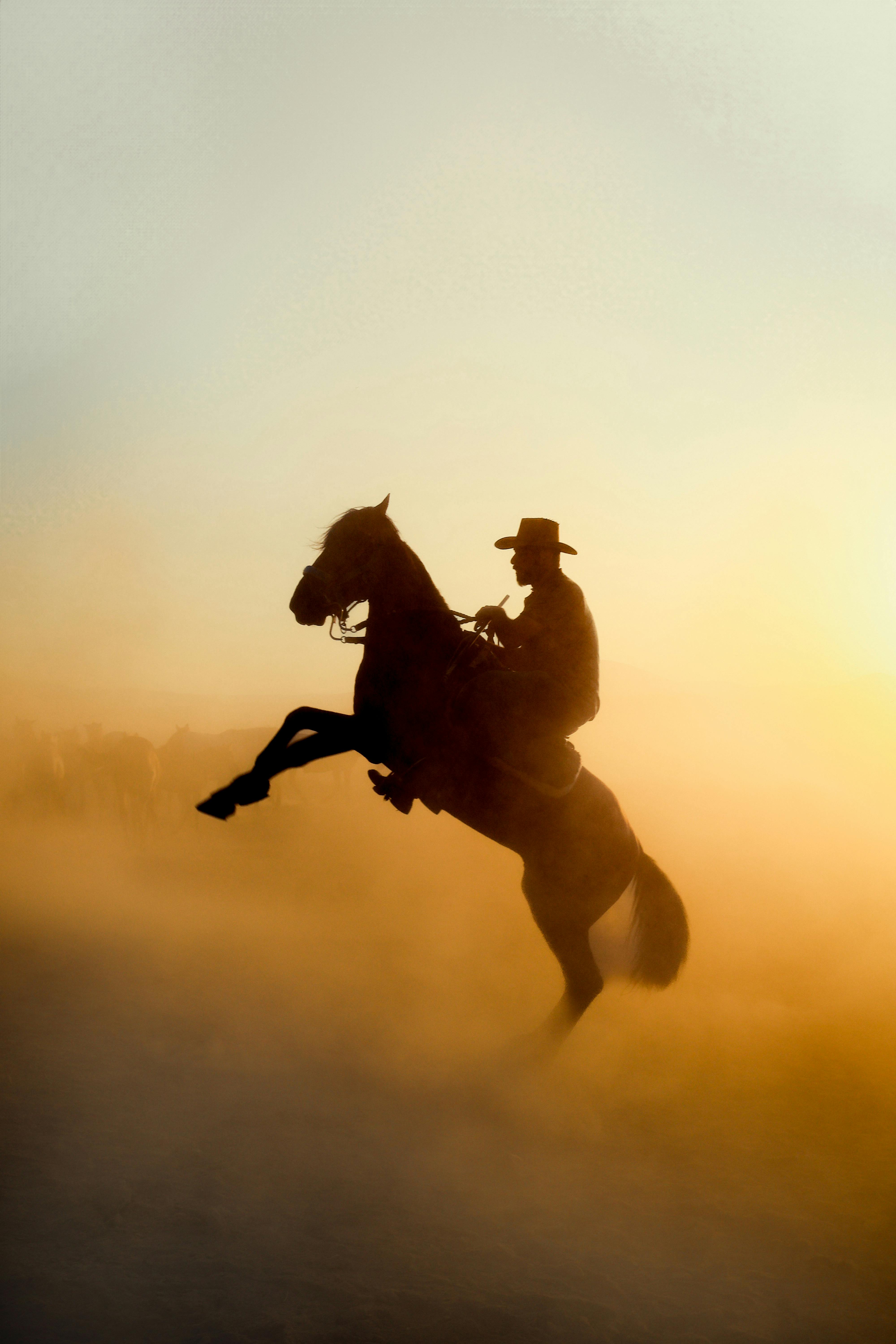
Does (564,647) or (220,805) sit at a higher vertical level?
(564,647)

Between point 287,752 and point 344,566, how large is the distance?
3.44 ft

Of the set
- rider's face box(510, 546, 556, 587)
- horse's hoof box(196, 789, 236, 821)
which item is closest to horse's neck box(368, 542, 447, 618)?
rider's face box(510, 546, 556, 587)

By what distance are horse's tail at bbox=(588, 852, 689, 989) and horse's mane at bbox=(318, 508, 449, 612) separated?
2055 millimetres

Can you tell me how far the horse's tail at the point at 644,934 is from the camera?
15.3 feet

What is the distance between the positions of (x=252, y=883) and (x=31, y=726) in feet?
18.0

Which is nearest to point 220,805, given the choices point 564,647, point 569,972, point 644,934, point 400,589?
point 400,589

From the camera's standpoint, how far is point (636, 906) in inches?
187

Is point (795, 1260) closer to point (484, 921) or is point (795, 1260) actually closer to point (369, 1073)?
point (369, 1073)

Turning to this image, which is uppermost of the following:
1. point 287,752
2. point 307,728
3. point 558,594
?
point 558,594

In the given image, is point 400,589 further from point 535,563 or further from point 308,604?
point 535,563

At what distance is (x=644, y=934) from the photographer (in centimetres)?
471

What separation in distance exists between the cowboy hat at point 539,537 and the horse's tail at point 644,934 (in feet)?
6.43

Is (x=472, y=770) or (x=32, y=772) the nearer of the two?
(x=472, y=770)

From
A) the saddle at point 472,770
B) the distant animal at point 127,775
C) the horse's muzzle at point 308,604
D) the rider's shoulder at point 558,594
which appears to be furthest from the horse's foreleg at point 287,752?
the distant animal at point 127,775
